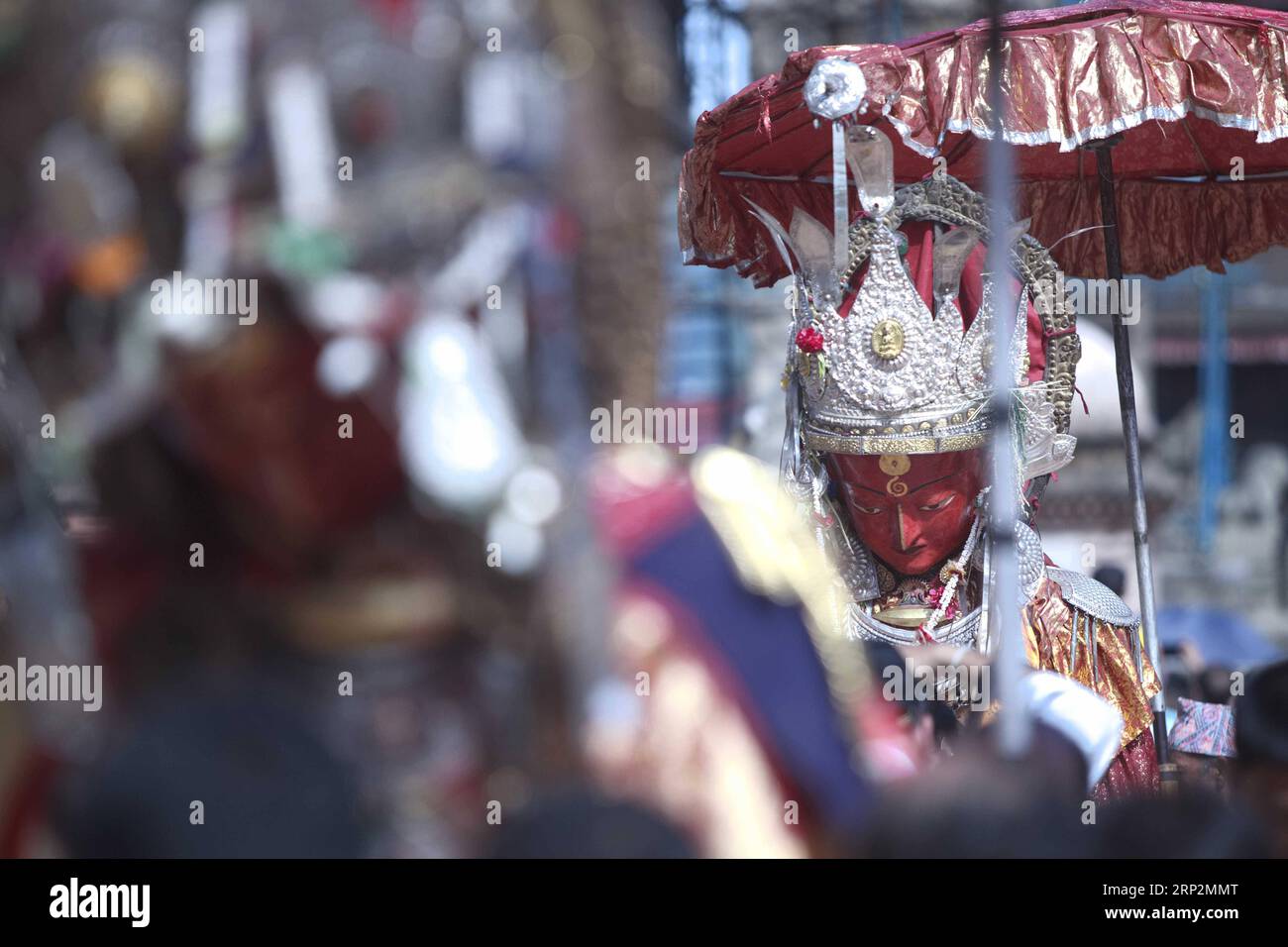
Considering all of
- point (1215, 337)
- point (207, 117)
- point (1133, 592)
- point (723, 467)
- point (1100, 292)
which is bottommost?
point (1133, 592)

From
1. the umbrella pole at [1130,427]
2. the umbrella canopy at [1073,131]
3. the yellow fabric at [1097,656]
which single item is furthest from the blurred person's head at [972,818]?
the umbrella pole at [1130,427]

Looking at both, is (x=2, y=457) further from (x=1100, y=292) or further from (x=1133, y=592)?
(x=1133, y=592)

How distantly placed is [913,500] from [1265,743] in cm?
113

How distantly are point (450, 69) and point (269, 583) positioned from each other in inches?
23.4

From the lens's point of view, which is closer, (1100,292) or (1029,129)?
(1029,129)

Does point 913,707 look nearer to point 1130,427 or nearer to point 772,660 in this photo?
point 772,660

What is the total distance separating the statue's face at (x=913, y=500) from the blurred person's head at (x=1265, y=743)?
2.80 ft

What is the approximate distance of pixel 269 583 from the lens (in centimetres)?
152

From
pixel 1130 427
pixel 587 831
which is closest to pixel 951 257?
pixel 1130 427

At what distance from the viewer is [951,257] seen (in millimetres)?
3879

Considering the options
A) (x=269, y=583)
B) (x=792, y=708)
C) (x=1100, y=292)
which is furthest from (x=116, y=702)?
(x=1100, y=292)

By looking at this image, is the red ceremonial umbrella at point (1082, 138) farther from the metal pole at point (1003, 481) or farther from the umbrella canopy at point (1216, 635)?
the umbrella canopy at point (1216, 635)

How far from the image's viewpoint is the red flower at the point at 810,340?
12.8ft

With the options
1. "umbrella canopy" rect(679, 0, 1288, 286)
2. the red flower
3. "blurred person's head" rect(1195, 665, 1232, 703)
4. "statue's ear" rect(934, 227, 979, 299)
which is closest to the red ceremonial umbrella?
"umbrella canopy" rect(679, 0, 1288, 286)
